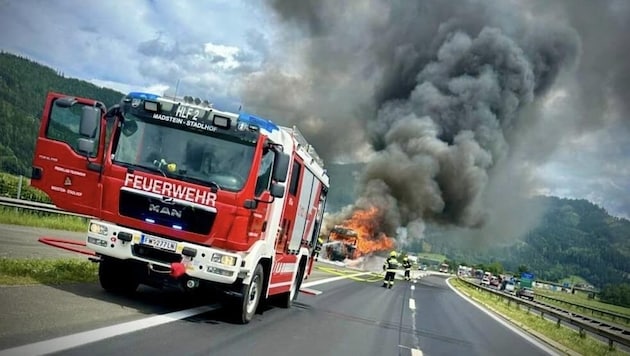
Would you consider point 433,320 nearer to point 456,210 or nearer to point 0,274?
point 0,274

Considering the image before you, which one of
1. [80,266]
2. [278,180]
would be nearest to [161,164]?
[278,180]

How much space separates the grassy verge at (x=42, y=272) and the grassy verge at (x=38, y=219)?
404 inches

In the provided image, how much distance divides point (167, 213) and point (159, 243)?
0.41 meters

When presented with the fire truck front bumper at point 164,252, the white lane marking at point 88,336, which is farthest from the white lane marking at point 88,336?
the fire truck front bumper at point 164,252

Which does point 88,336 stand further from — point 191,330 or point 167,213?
point 167,213

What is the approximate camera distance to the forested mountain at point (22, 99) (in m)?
43.4

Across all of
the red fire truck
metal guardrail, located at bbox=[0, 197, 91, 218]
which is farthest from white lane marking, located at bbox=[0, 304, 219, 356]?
metal guardrail, located at bbox=[0, 197, 91, 218]

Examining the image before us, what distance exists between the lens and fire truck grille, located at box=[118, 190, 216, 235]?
771 cm

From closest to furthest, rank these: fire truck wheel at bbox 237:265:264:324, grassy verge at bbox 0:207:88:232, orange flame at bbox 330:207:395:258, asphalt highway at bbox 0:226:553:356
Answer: asphalt highway at bbox 0:226:553:356
fire truck wheel at bbox 237:265:264:324
grassy verge at bbox 0:207:88:232
orange flame at bbox 330:207:395:258

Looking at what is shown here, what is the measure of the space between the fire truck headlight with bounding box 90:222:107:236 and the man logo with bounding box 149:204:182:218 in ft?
2.33

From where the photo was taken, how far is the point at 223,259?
7.64 metres

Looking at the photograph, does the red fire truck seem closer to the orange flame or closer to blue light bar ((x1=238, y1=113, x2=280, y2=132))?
blue light bar ((x1=238, y1=113, x2=280, y2=132))

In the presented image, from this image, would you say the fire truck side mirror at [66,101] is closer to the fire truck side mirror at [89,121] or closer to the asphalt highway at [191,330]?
the fire truck side mirror at [89,121]

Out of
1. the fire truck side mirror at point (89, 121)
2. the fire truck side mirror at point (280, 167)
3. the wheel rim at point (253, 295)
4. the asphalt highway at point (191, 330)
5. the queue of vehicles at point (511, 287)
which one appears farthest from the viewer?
the queue of vehicles at point (511, 287)
